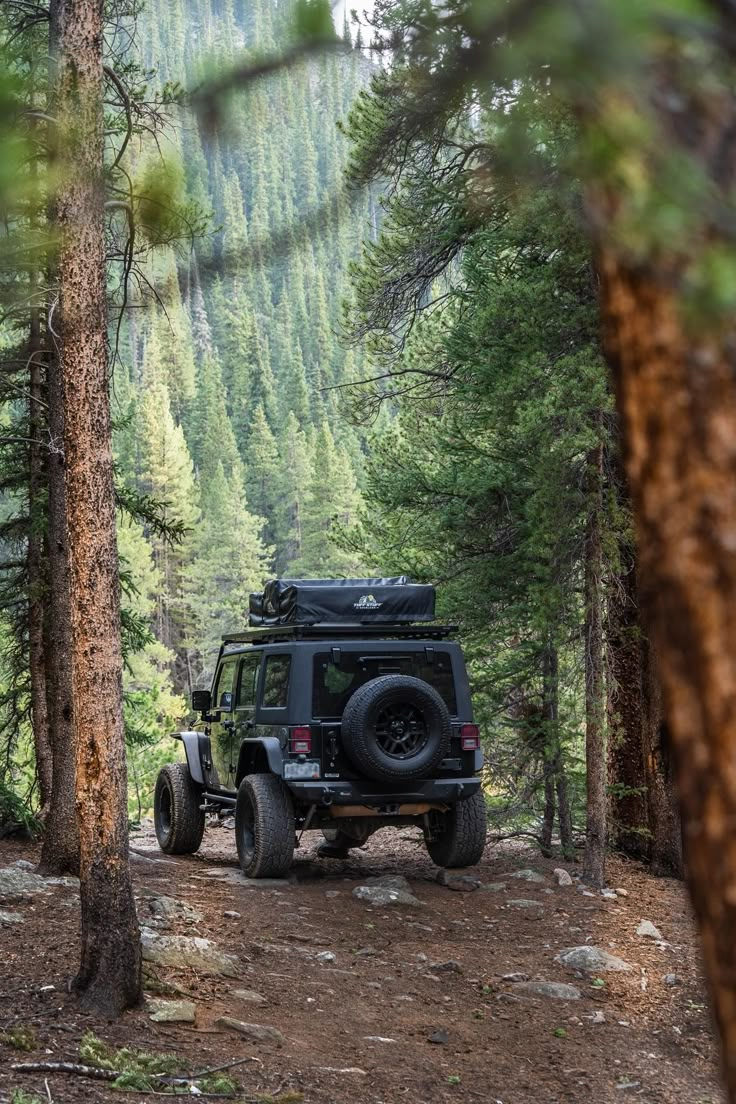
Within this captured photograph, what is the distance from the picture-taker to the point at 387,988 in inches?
275

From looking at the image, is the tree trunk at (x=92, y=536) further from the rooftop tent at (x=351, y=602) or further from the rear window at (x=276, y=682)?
the rooftop tent at (x=351, y=602)

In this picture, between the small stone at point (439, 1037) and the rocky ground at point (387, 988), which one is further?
the small stone at point (439, 1037)

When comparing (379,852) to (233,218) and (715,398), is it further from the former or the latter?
(233,218)

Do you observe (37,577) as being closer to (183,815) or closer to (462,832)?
(183,815)

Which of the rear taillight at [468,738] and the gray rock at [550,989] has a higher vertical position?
Result: the rear taillight at [468,738]

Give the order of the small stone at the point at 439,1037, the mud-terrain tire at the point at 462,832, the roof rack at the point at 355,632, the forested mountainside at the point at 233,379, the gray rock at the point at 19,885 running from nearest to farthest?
the forested mountainside at the point at 233,379, the small stone at the point at 439,1037, the gray rock at the point at 19,885, the roof rack at the point at 355,632, the mud-terrain tire at the point at 462,832

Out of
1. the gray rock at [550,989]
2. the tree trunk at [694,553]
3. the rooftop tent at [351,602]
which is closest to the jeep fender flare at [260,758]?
the rooftop tent at [351,602]

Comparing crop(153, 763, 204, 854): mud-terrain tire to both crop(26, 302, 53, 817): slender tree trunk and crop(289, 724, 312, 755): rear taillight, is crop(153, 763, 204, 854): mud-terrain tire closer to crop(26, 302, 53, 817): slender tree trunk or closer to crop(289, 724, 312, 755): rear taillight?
crop(26, 302, 53, 817): slender tree trunk

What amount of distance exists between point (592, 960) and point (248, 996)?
8.45 feet

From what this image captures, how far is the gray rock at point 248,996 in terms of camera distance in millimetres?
6375

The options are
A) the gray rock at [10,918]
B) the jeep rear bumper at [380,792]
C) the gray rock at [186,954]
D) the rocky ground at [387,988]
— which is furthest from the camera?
the jeep rear bumper at [380,792]

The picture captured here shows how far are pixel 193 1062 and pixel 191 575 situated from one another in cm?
5581

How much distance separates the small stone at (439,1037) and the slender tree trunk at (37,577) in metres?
6.43

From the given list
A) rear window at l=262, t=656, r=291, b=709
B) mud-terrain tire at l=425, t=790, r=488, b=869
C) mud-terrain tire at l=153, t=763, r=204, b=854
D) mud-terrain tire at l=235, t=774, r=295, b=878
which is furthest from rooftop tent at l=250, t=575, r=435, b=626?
mud-terrain tire at l=153, t=763, r=204, b=854
